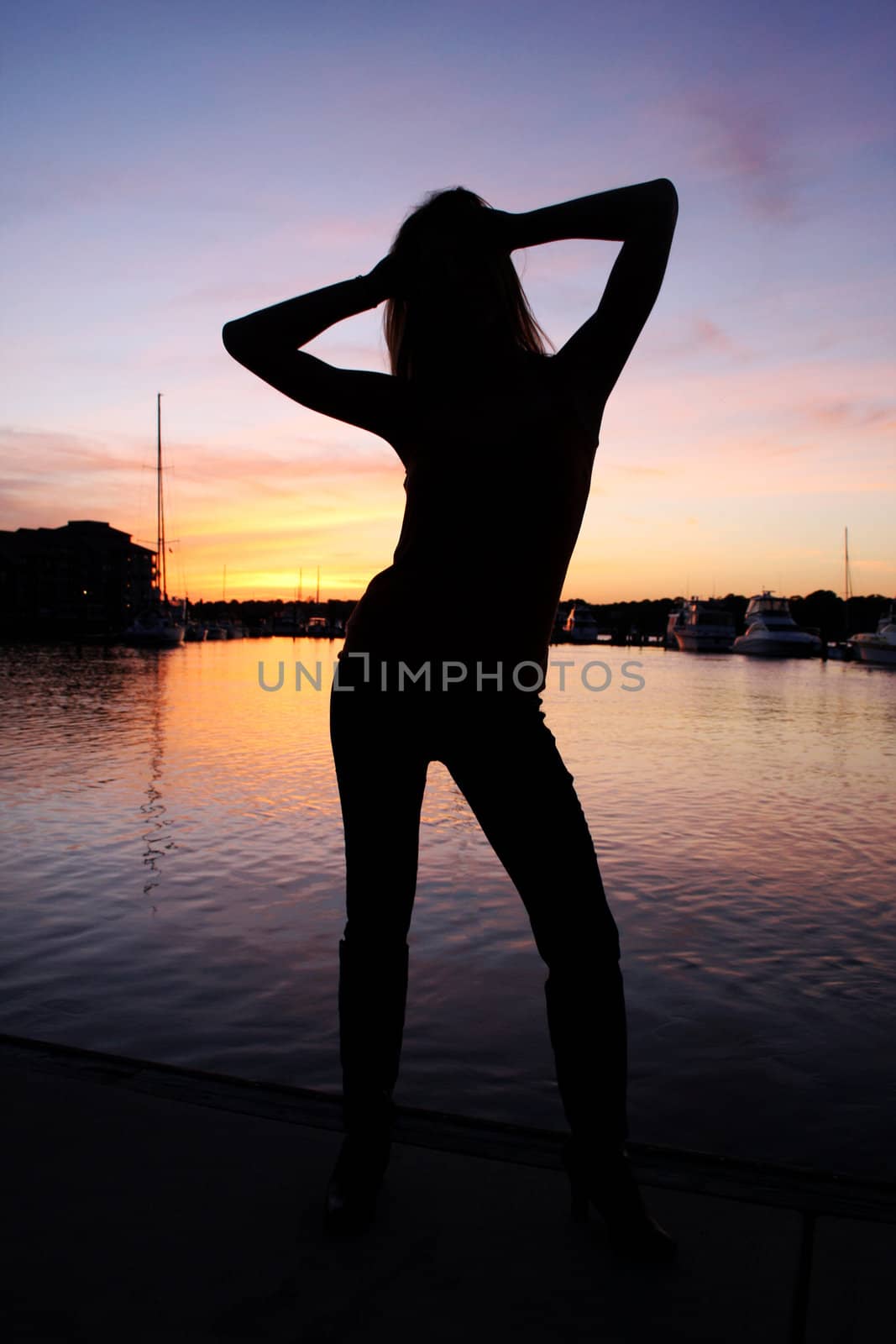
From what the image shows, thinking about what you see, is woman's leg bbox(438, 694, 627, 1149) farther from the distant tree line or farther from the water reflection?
the distant tree line

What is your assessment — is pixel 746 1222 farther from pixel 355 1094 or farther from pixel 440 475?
pixel 440 475

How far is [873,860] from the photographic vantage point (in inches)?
236

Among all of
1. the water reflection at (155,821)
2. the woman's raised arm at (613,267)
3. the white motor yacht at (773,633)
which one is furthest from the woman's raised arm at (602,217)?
the white motor yacht at (773,633)

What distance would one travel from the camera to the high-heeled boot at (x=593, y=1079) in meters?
1.77

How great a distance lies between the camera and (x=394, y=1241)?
1735 mm

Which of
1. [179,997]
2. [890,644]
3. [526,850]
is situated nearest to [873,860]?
[179,997]

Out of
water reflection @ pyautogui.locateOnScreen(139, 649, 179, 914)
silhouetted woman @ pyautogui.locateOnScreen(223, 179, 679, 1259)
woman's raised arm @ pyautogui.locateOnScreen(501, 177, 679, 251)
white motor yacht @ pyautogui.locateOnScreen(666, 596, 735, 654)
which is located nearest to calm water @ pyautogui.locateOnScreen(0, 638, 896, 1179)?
water reflection @ pyautogui.locateOnScreen(139, 649, 179, 914)

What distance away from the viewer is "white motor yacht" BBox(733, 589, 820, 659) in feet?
179

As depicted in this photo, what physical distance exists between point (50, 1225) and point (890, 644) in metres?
49.1

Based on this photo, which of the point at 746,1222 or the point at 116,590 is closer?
the point at 746,1222

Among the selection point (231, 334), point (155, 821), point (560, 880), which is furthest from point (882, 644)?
point (231, 334)

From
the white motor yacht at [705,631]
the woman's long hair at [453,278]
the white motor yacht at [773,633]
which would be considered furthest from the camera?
the white motor yacht at [705,631]

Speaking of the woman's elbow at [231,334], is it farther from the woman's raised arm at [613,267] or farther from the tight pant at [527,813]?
the tight pant at [527,813]

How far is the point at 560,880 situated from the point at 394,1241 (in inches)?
27.8
